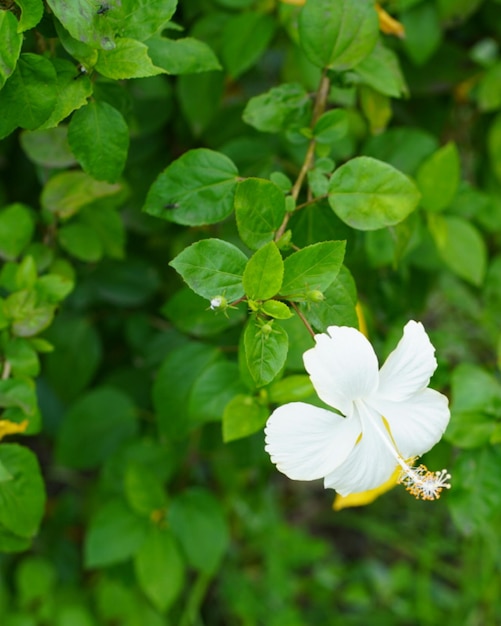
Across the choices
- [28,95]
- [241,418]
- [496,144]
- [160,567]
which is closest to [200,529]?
[160,567]

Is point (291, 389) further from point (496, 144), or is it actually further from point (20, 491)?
point (496, 144)

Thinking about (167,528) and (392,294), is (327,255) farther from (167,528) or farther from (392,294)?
(167,528)

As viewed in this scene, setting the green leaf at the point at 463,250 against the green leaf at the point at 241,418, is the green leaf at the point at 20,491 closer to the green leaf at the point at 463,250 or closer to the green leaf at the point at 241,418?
the green leaf at the point at 241,418

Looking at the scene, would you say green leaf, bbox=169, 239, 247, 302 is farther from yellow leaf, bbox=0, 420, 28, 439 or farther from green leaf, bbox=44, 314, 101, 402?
green leaf, bbox=44, 314, 101, 402

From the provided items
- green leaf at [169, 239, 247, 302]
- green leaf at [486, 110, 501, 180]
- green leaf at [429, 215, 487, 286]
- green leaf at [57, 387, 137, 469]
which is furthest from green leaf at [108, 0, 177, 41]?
green leaf at [486, 110, 501, 180]

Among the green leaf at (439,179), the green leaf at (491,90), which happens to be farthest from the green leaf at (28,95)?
the green leaf at (491,90)
